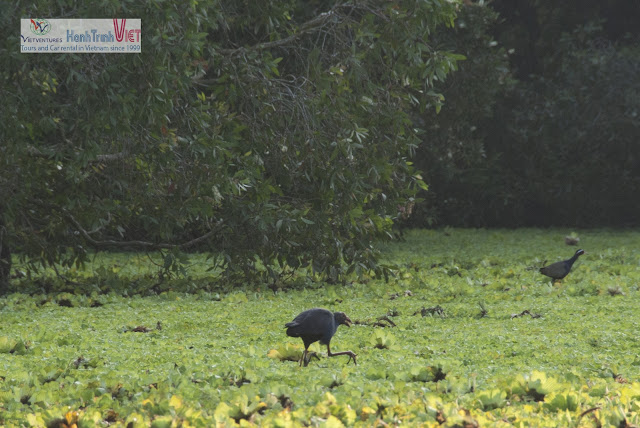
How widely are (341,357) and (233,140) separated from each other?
403 cm

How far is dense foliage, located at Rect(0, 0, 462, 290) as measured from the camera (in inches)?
310

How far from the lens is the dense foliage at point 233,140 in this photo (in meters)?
7.87

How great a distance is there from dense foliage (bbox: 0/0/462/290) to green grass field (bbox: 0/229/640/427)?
2.13 ft

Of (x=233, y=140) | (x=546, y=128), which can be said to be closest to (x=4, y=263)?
(x=233, y=140)

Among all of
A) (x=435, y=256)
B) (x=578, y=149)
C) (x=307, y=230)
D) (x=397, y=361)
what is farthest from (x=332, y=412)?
(x=578, y=149)

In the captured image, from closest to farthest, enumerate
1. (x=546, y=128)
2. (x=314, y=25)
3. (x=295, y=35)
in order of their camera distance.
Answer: (x=295, y=35), (x=314, y=25), (x=546, y=128)

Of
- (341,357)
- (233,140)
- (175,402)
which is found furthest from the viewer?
(233,140)

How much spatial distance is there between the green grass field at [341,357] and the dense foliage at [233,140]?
0.65 m

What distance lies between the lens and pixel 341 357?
5.36 m

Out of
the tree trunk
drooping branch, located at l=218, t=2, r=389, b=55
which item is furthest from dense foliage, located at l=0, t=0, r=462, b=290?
the tree trunk

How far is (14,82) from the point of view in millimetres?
8055

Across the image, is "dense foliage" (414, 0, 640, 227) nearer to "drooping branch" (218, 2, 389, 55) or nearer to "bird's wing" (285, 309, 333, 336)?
"drooping branch" (218, 2, 389, 55)

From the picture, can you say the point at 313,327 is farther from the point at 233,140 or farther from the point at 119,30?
the point at 233,140

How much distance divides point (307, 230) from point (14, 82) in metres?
3.29
